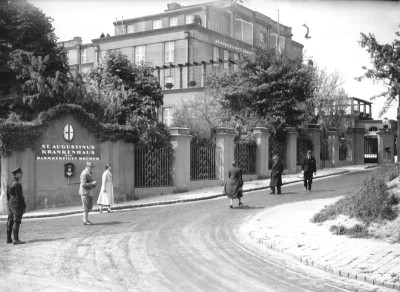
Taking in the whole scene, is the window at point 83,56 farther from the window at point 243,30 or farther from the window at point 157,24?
the window at point 243,30

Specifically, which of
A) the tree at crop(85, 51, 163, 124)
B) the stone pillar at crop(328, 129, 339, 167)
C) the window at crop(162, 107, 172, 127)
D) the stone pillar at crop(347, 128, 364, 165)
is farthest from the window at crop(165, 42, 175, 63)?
the stone pillar at crop(347, 128, 364, 165)

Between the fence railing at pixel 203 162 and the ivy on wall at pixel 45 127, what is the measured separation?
4.58 m

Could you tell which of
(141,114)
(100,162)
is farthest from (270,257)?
(141,114)

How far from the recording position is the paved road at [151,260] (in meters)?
7.27

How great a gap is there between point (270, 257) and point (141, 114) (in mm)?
16858

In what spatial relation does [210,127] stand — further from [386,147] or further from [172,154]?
[386,147]

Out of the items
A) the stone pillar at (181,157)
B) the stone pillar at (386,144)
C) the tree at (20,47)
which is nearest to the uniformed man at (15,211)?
the tree at (20,47)

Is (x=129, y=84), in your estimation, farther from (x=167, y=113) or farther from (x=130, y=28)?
(x=130, y=28)

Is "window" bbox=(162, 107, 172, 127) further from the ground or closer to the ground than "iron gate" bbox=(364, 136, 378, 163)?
further from the ground

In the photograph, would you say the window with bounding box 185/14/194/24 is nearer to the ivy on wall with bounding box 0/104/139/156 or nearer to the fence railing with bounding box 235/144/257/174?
the fence railing with bounding box 235/144/257/174

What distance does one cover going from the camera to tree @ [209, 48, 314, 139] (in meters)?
30.0

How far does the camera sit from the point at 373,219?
37.7 ft

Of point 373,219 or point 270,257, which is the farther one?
point 373,219

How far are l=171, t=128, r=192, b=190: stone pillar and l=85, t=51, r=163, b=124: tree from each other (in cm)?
223
